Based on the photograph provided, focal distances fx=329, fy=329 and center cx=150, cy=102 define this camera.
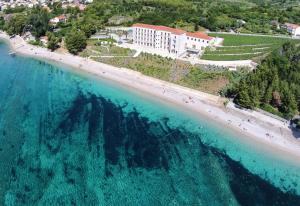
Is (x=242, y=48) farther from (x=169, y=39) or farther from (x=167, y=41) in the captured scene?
(x=167, y=41)

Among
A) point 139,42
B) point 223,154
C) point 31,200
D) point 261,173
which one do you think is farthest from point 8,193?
point 139,42

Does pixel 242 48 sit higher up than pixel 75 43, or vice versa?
pixel 242 48

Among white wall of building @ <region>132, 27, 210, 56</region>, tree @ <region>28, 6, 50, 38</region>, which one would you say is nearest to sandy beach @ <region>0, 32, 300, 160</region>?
white wall of building @ <region>132, 27, 210, 56</region>

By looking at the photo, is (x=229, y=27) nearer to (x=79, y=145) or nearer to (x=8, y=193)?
(x=79, y=145)

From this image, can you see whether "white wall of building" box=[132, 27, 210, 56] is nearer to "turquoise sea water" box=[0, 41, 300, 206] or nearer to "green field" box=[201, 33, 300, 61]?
"green field" box=[201, 33, 300, 61]

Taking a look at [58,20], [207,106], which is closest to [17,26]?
[58,20]

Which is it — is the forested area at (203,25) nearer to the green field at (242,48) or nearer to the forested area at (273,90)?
the forested area at (273,90)
